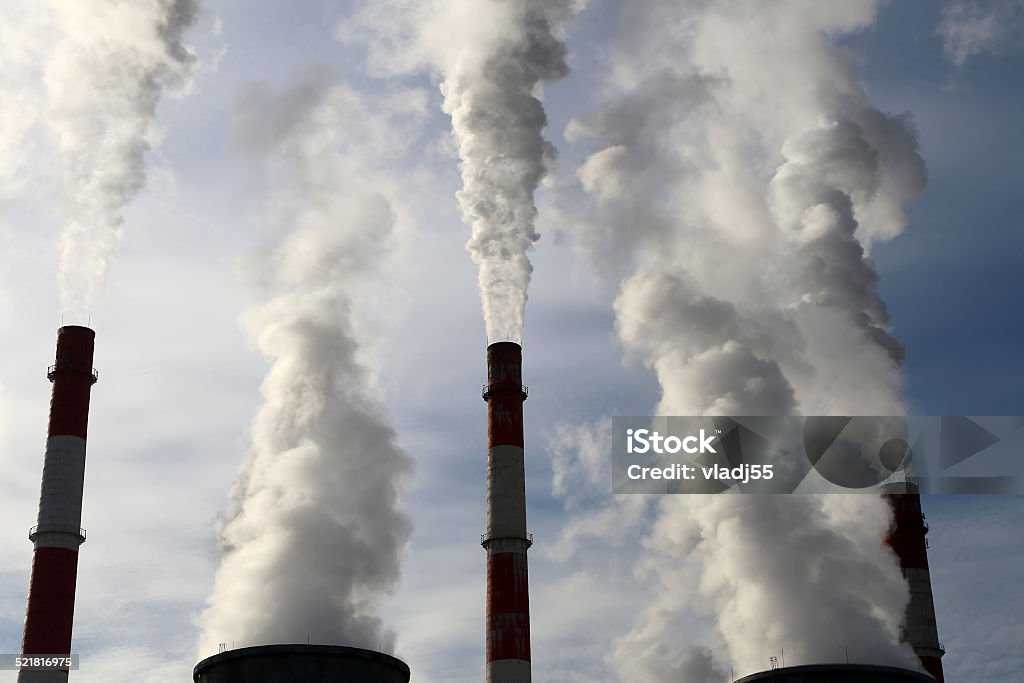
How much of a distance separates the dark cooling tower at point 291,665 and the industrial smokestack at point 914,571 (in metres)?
23.4

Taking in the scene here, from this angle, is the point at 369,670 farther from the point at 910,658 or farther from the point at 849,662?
the point at 910,658

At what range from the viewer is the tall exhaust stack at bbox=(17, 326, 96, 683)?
126ft

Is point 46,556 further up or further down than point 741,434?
further down

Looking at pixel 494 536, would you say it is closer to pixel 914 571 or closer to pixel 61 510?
pixel 61 510

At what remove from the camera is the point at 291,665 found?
30.8 m

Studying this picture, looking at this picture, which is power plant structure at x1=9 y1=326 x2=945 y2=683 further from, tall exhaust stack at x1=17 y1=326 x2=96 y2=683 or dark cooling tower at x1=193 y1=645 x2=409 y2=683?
dark cooling tower at x1=193 y1=645 x2=409 y2=683

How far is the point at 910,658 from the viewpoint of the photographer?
125 feet

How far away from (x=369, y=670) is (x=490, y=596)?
10366 mm

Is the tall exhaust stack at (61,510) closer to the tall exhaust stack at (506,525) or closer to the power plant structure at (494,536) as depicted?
the power plant structure at (494,536)

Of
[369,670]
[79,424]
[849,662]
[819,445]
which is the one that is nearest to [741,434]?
[819,445]

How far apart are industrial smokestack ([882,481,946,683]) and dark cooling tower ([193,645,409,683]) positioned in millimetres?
23374

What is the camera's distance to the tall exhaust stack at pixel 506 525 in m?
40.7

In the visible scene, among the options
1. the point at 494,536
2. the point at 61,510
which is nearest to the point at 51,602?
the point at 61,510

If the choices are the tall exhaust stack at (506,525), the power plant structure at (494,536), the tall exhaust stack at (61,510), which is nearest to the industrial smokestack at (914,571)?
the power plant structure at (494,536)
